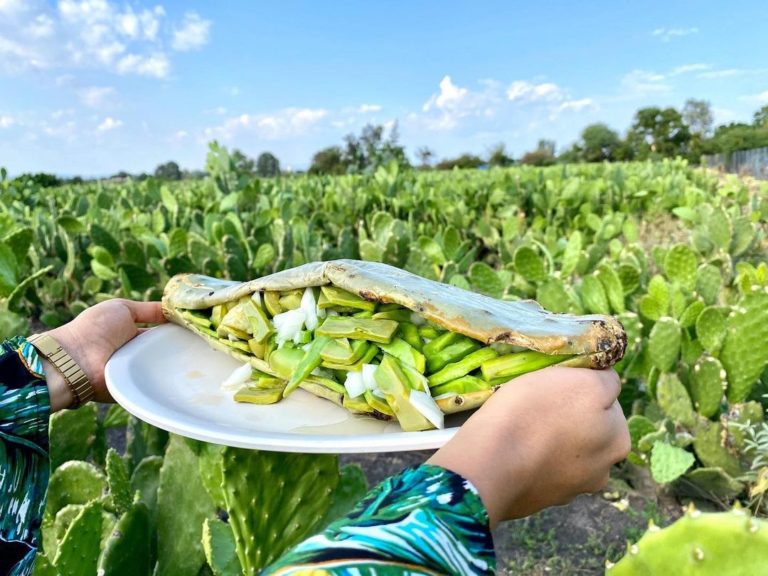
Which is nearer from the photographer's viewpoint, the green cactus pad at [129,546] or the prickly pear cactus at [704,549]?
the prickly pear cactus at [704,549]

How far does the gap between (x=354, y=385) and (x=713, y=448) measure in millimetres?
1642

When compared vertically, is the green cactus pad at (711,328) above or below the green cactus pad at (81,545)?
above

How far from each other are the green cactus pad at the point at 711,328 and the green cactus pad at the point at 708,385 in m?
0.07

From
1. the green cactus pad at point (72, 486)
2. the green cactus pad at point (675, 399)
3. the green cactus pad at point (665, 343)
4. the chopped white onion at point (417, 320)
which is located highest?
the chopped white onion at point (417, 320)

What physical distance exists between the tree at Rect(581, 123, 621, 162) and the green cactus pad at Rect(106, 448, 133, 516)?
165 ft

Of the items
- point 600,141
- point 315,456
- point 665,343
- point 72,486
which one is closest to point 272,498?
point 315,456

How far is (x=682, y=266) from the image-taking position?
8.34ft

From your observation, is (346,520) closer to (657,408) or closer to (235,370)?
(235,370)

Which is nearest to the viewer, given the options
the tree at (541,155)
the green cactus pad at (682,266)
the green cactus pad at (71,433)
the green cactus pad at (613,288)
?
the green cactus pad at (71,433)

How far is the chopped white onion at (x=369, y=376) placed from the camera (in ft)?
3.60

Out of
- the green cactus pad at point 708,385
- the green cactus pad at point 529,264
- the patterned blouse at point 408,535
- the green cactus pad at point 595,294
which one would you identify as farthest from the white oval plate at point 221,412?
the green cactus pad at point 529,264

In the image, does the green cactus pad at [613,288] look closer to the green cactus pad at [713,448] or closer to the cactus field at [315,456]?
the cactus field at [315,456]

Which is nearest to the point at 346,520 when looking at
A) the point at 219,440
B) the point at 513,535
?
the point at 219,440

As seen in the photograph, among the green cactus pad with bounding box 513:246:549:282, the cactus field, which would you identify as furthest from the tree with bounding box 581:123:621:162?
the green cactus pad with bounding box 513:246:549:282
